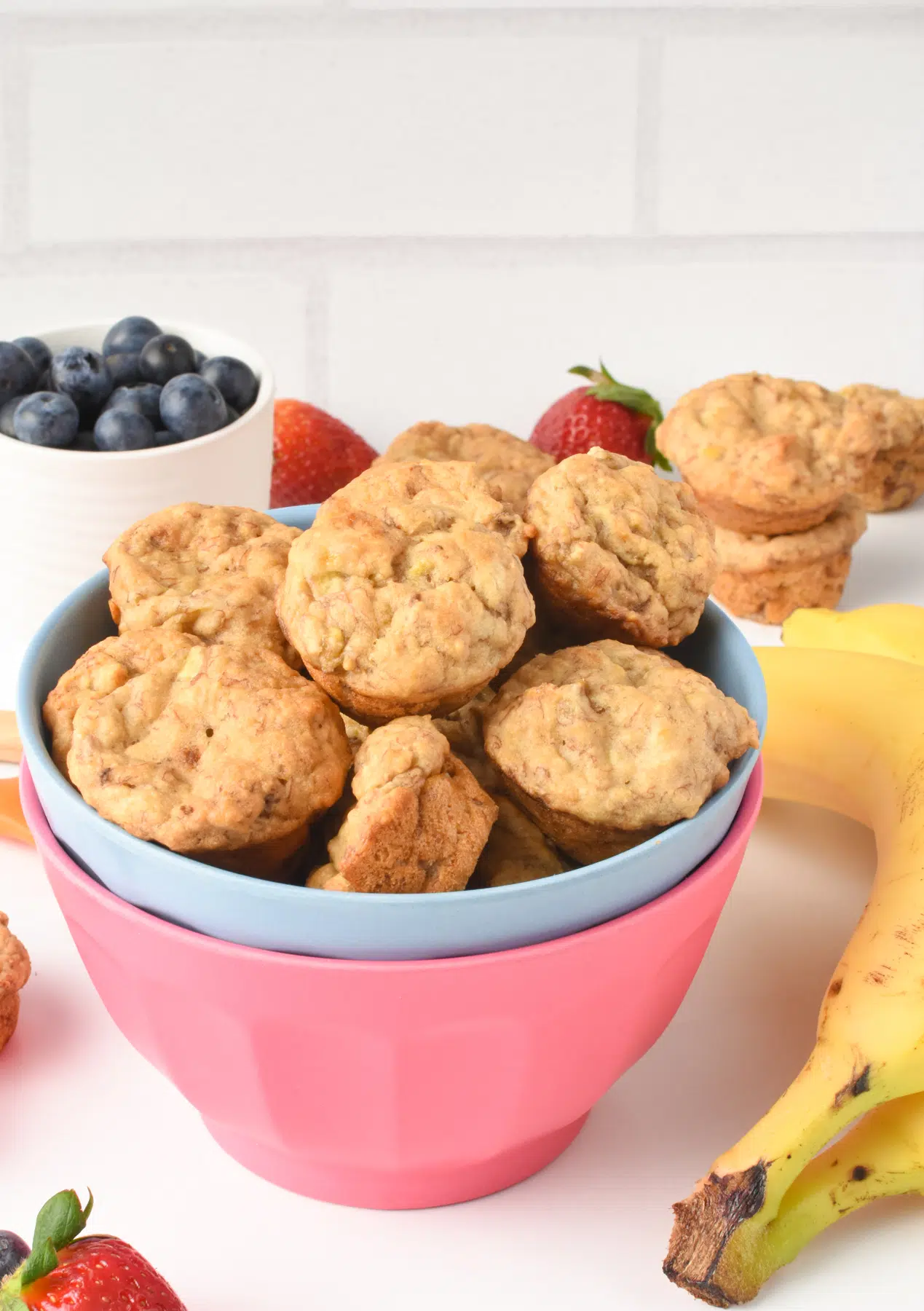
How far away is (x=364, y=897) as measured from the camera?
759 millimetres

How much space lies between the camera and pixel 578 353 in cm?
229

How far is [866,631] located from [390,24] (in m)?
1.26

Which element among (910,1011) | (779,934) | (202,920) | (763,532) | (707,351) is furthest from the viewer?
(707,351)

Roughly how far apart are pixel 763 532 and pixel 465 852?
89cm

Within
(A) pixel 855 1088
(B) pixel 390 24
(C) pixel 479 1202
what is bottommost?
(C) pixel 479 1202

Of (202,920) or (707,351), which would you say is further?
(707,351)

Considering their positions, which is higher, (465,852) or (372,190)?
(372,190)

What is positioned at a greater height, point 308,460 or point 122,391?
point 122,391

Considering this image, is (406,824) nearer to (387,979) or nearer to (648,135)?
(387,979)

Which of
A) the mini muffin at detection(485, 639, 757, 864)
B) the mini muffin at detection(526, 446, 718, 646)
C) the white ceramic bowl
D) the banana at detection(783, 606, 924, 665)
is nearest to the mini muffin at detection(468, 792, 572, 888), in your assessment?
the mini muffin at detection(485, 639, 757, 864)

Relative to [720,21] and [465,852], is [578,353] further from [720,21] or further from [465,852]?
[465,852]

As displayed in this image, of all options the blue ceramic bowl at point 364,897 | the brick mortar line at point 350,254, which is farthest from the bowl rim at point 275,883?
the brick mortar line at point 350,254

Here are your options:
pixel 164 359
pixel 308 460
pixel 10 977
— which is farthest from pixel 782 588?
pixel 10 977

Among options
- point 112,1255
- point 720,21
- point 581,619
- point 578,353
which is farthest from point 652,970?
point 720,21
